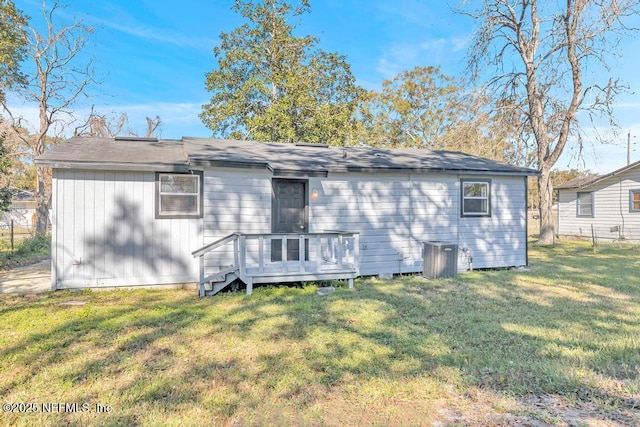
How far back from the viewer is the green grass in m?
9.93

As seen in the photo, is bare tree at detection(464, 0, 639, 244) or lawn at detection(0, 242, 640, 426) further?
bare tree at detection(464, 0, 639, 244)

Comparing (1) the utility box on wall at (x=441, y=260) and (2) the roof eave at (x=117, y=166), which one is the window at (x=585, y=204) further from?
(2) the roof eave at (x=117, y=166)

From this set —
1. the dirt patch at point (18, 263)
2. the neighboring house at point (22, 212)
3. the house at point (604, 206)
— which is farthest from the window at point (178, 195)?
the neighboring house at point (22, 212)

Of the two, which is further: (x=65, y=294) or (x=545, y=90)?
(x=545, y=90)

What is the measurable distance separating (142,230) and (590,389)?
7109 mm

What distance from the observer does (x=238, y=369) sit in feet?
11.2

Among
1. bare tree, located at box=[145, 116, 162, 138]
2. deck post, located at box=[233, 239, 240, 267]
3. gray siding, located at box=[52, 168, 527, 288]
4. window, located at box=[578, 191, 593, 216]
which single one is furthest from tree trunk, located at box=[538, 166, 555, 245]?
bare tree, located at box=[145, 116, 162, 138]

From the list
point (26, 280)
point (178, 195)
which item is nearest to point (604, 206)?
point (178, 195)

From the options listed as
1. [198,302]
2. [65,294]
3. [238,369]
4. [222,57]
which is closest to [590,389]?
[238,369]

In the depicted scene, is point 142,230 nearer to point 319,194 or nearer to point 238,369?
point 319,194

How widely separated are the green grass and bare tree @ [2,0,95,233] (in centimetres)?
Result: 397

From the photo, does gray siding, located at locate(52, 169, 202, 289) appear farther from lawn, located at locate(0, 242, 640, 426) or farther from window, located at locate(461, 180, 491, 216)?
window, located at locate(461, 180, 491, 216)

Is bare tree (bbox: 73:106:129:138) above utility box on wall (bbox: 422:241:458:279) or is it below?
above

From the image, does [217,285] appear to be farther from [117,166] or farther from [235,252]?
[117,166]
